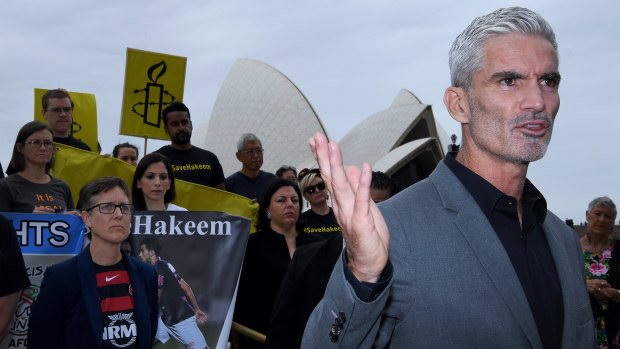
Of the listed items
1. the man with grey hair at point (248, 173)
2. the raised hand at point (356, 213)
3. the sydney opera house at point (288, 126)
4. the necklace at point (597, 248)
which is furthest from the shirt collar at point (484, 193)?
the sydney opera house at point (288, 126)

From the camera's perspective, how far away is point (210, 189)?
193 inches

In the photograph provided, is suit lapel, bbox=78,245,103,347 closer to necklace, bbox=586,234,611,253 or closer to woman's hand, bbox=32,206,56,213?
woman's hand, bbox=32,206,56,213

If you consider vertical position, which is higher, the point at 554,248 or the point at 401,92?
the point at 401,92

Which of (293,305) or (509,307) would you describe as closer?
(509,307)

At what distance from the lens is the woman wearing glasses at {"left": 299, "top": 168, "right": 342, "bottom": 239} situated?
18.0 ft

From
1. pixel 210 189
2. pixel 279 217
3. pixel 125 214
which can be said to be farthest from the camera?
pixel 210 189

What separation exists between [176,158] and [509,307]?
424cm

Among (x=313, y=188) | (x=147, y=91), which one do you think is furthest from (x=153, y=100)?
(x=313, y=188)

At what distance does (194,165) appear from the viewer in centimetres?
534

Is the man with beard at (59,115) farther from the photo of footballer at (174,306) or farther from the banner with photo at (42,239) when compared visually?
the photo of footballer at (174,306)

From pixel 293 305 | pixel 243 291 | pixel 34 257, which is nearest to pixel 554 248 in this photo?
pixel 293 305

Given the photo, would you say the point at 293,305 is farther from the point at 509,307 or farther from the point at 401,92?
the point at 401,92

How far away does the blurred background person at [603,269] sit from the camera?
5.06 m

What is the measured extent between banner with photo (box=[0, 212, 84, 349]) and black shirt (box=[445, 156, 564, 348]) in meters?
2.61
